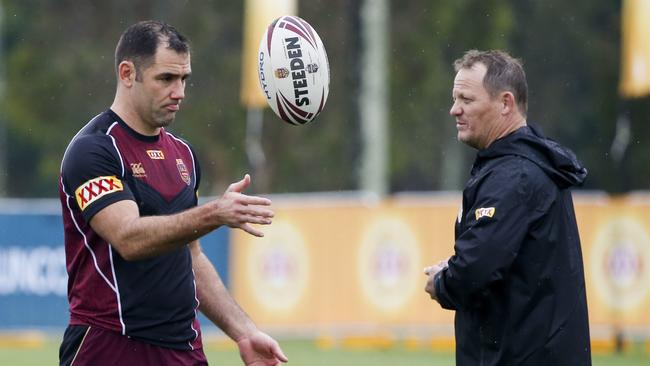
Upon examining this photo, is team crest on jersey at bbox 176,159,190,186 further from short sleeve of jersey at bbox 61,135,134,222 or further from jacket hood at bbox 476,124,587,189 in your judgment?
jacket hood at bbox 476,124,587,189

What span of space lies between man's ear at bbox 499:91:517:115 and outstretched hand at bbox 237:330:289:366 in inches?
59.3

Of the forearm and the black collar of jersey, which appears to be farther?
the forearm

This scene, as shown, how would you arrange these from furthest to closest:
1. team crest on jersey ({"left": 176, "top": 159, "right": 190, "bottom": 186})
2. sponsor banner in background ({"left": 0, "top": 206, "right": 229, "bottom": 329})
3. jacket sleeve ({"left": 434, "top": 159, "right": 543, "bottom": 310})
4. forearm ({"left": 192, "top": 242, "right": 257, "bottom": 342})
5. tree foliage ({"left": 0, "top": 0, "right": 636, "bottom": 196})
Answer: tree foliage ({"left": 0, "top": 0, "right": 636, "bottom": 196}) → sponsor banner in background ({"left": 0, "top": 206, "right": 229, "bottom": 329}) → forearm ({"left": 192, "top": 242, "right": 257, "bottom": 342}) → team crest on jersey ({"left": 176, "top": 159, "right": 190, "bottom": 186}) → jacket sleeve ({"left": 434, "top": 159, "right": 543, "bottom": 310})

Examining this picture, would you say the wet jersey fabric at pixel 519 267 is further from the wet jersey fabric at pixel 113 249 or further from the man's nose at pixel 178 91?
the man's nose at pixel 178 91

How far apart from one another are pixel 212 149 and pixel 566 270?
35.5m

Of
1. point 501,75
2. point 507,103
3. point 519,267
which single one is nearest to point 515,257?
point 519,267

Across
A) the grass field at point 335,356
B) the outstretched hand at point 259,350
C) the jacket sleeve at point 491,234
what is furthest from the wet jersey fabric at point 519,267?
the grass field at point 335,356

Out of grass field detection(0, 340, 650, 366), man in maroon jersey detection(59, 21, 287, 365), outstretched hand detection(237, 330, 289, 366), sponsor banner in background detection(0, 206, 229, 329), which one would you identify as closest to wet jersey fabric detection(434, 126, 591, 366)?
outstretched hand detection(237, 330, 289, 366)

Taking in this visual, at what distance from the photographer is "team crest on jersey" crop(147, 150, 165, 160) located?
6160 mm

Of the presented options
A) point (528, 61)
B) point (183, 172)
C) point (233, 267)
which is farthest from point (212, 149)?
point (183, 172)

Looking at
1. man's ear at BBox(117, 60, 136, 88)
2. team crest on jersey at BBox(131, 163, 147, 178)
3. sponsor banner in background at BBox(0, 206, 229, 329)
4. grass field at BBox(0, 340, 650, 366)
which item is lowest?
grass field at BBox(0, 340, 650, 366)

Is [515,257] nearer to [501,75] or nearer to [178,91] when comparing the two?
[501,75]

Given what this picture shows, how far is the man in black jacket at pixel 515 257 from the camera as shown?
579 cm

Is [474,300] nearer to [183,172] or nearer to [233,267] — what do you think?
[183,172]
